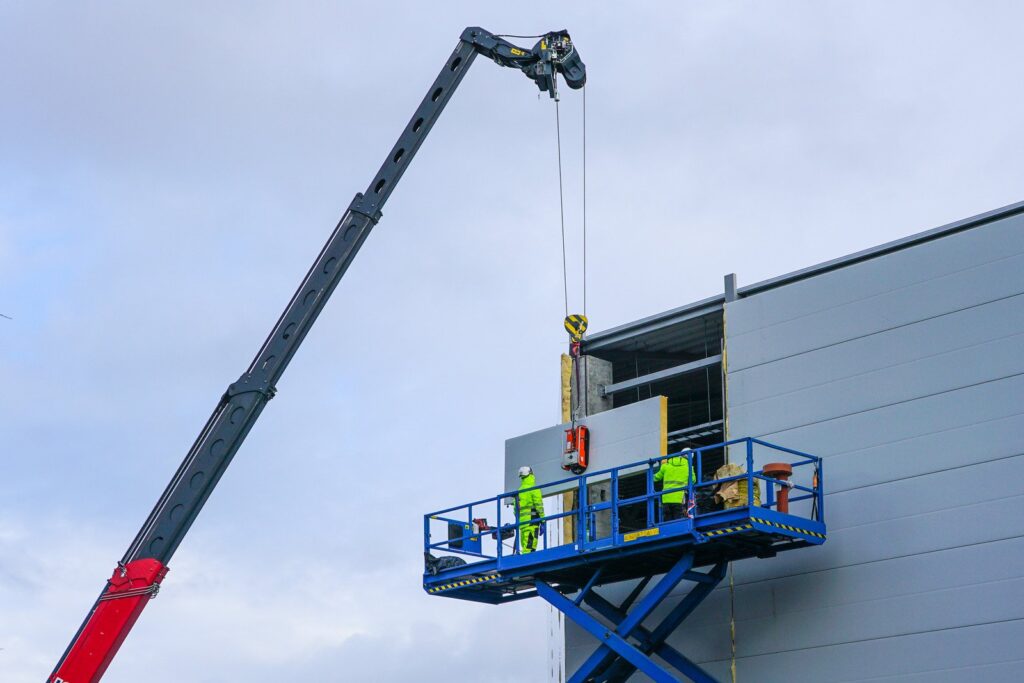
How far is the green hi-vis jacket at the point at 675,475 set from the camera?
2548 centimetres

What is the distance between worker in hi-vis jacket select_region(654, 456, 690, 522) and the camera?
25469 millimetres

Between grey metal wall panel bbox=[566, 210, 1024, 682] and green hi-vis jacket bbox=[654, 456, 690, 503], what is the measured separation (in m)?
2.48

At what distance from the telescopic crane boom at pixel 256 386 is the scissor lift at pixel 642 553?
481cm

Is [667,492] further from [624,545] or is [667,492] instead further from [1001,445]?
[1001,445]

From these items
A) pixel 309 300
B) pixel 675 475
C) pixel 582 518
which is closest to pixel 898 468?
pixel 675 475

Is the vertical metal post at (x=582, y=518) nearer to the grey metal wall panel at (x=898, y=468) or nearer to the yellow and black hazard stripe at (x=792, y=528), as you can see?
the grey metal wall panel at (x=898, y=468)

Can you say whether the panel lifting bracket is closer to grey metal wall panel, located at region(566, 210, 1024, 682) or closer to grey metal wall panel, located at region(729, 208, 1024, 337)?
grey metal wall panel, located at region(566, 210, 1024, 682)

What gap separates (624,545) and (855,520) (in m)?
4.10

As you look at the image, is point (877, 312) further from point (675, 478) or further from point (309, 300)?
point (309, 300)

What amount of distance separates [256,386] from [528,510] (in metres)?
5.79

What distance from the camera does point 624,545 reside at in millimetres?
25734

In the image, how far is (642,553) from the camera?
2584cm

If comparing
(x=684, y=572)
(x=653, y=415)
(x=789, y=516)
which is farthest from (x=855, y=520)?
(x=653, y=415)

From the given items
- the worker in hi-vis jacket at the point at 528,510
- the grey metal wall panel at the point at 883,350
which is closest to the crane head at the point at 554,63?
the grey metal wall panel at the point at 883,350
